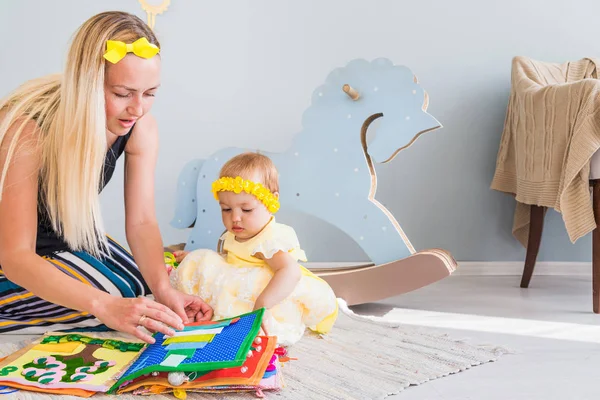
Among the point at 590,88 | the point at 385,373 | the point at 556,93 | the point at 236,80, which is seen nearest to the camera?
the point at 385,373

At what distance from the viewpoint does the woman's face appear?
114 centimetres

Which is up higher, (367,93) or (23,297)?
(367,93)

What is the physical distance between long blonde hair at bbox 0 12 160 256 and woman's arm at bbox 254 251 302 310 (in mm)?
367

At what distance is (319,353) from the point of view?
133 centimetres

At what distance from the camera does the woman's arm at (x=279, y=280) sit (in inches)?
52.9

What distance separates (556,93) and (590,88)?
5.0 inches

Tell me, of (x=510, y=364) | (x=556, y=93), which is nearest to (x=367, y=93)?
(x=556, y=93)

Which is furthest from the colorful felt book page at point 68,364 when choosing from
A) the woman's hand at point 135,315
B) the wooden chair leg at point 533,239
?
the wooden chair leg at point 533,239

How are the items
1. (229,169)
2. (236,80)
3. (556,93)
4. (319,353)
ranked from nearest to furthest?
(319,353)
(229,169)
(556,93)
(236,80)

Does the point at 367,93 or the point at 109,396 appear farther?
the point at 367,93

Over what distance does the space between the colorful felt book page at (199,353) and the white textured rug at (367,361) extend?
0.18 ft

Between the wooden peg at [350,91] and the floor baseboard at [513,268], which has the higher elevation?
the wooden peg at [350,91]

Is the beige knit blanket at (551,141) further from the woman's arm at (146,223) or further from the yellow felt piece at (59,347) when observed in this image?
the yellow felt piece at (59,347)

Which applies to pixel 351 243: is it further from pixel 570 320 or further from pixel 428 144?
pixel 570 320
